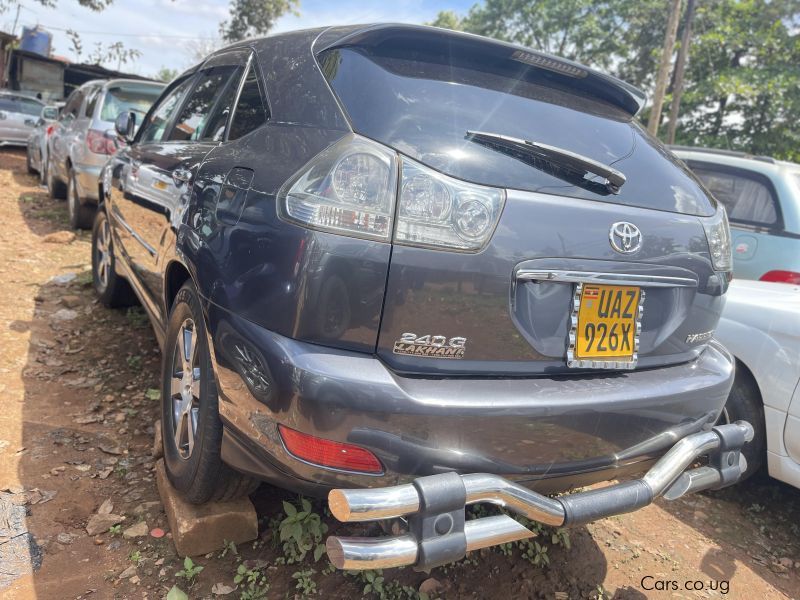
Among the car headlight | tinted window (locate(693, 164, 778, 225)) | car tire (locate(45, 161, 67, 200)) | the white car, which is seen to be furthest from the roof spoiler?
car tire (locate(45, 161, 67, 200))

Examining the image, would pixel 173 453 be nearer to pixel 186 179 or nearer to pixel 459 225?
pixel 186 179

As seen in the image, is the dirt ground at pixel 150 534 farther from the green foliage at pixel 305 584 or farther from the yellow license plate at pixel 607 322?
the yellow license plate at pixel 607 322

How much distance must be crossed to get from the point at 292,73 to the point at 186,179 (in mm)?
651

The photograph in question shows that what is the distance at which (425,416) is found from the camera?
1.46 m

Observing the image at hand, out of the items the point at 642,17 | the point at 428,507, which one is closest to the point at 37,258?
the point at 428,507

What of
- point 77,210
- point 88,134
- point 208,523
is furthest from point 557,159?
point 77,210

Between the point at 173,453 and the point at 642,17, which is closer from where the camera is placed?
the point at 173,453

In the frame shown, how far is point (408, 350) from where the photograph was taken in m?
1.51

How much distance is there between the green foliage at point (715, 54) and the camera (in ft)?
50.7

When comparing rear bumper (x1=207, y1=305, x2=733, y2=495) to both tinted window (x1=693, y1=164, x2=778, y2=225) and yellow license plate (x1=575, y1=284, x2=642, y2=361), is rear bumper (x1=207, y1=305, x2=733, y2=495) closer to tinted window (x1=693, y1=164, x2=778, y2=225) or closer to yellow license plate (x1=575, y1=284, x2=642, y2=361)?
yellow license plate (x1=575, y1=284, x2=642, y2=361)

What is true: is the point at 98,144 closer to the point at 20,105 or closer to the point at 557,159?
the point at 557,159

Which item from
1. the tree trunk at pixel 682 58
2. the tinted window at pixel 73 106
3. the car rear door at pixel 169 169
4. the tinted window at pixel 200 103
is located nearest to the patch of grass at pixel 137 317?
the car rear door at pixel 169 169

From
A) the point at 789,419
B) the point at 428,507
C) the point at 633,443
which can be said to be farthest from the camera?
the point at 789,419

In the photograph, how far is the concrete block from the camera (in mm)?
2045
